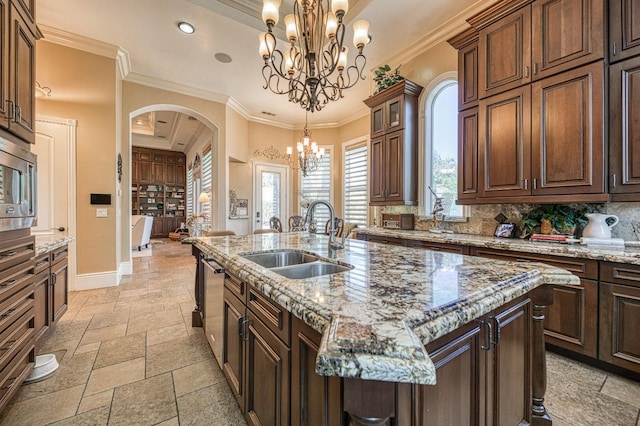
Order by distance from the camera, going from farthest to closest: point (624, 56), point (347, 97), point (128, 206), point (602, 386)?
point (347, 97), point (128, 206), point (624, 56), point (602, 386)

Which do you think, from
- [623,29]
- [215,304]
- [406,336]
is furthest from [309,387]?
[623,29]

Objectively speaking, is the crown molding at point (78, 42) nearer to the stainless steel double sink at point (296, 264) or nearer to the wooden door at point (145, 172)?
the stainless steel double sink at point (296, 264)

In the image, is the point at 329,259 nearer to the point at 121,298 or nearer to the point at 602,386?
the point at 602,386

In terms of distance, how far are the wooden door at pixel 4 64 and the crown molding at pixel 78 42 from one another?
117 inches

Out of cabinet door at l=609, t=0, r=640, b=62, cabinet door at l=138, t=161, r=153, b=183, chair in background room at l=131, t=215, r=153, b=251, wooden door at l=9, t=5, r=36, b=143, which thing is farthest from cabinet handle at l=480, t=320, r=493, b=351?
cabinet door at l=138, t=161, r=153, b=183

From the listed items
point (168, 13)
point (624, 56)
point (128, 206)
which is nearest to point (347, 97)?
point (168, 13)

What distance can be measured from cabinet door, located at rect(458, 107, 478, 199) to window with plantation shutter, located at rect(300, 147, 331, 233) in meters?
4.00

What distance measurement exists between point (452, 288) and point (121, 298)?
4087 mm

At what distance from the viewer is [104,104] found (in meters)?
3.95

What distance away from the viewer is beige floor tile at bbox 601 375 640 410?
5.52 feet

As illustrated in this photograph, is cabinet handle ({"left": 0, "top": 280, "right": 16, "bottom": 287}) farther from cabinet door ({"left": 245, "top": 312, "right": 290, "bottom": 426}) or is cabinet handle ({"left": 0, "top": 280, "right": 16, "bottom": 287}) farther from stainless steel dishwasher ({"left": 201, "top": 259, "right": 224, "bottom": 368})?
cabinet door ({"left": 245, "top": 312, "right": 290, "bottom": 426})

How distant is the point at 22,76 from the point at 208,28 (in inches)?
96.1

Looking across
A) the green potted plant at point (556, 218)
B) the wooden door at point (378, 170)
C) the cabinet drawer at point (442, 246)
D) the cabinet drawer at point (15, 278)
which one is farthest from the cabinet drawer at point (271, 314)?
the wooden door at point (378, 170)

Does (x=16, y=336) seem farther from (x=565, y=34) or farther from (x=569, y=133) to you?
(x=565, y=34)
